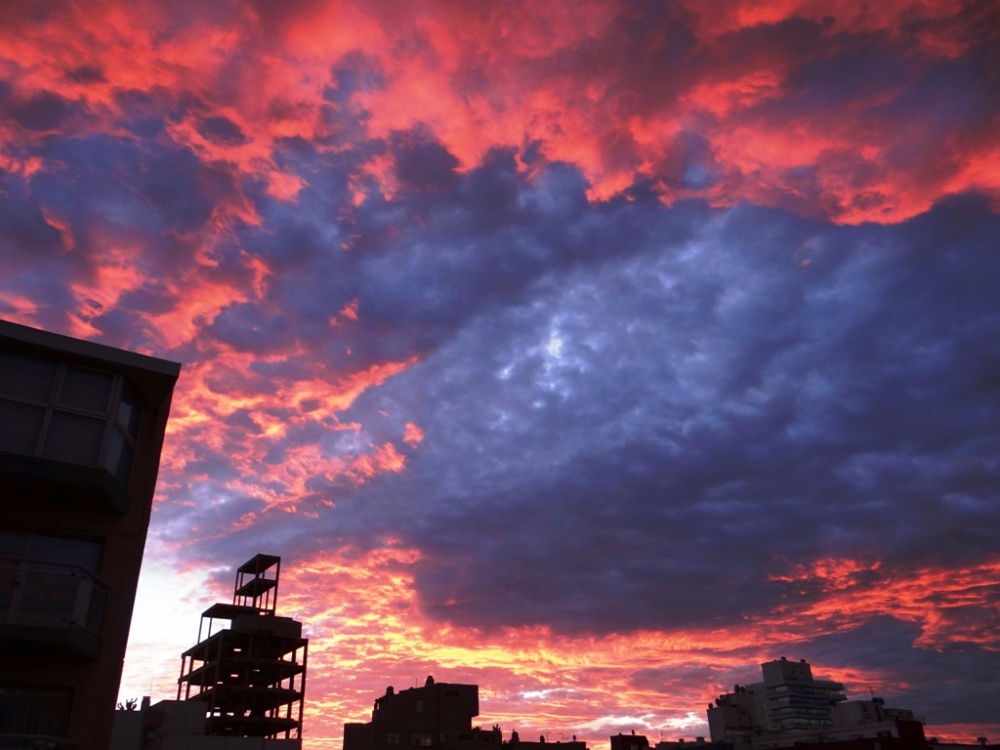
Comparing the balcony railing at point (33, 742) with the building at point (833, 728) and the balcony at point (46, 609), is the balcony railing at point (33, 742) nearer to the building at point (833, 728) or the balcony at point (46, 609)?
the balcony at point (46, 609)

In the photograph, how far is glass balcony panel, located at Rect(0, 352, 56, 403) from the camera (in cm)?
1798

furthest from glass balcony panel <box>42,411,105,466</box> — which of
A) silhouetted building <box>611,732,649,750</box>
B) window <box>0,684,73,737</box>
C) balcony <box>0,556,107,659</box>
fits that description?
silhouetted building <box>611,732,649,750</box>

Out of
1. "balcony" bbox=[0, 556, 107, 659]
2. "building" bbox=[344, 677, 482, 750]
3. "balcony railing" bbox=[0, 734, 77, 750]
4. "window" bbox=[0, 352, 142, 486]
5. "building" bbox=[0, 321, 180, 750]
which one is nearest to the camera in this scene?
"balcony railing" bbox=[0, 734, 77, 750]

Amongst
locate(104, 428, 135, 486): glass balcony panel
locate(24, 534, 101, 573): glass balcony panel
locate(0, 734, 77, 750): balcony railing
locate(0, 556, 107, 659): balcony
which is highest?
locate(104, 428, 135, 486): glass balcony panel

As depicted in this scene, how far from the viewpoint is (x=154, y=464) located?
20.5 meters

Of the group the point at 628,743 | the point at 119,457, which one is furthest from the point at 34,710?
the point at 628,743

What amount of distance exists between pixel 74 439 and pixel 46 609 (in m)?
4.04

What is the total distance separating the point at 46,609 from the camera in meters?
16.7

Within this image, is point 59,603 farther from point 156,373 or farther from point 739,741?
point 739,741

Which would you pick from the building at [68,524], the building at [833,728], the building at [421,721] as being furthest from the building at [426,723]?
the building at [68,524]

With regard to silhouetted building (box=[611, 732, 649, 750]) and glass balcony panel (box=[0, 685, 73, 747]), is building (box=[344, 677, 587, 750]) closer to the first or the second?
silhouetted building (box=[611, 732, 649, 750])

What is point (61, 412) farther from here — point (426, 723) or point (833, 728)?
point (833, 728)

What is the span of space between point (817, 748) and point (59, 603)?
76109 millimetres

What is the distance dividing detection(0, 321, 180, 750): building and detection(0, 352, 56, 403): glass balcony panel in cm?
2
